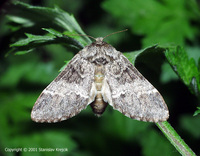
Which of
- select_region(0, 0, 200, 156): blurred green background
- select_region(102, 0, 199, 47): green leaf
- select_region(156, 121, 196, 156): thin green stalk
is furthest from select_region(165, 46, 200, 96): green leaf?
select_region(102, 0, 199, 47): green leaf

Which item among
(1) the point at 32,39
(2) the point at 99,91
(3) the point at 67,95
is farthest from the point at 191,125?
(1) the point at 32,39

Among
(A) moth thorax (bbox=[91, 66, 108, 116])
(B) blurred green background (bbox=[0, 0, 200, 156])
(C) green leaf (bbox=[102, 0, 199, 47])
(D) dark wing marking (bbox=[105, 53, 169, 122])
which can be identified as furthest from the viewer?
(C) green leaf (bbox=[102, 0, 199, 47])

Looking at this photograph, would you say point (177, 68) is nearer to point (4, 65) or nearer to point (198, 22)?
point (198, 22)

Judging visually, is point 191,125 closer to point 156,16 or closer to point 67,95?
point 156,16

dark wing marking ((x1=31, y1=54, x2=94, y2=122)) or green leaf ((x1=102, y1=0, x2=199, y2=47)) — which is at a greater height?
green leaf ((x1=102, y1=0, x2=199, y2=47))

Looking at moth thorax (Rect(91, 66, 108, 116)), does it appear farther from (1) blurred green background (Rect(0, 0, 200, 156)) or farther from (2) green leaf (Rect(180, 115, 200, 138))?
(2) green leaf (Rect(180, 115, 200, 138))

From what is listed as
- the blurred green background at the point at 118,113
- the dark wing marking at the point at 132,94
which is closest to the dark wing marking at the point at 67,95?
the dark wing marking at the point at 132,94

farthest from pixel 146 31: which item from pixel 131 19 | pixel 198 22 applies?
pixel 198 22

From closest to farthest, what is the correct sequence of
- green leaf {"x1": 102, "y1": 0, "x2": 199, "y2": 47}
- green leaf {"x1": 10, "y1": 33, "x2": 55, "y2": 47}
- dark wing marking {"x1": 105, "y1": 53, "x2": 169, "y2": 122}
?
green leaf {"x1": 10, "y1": 33, "x2": 55, "y2": 47} < dark wing marking {"x1": 105, "y1": 53, "x2": 169, "y2": 122} < green leaf {"x1": 102, "y1": 0, "x2": 199, "y2": 47}
